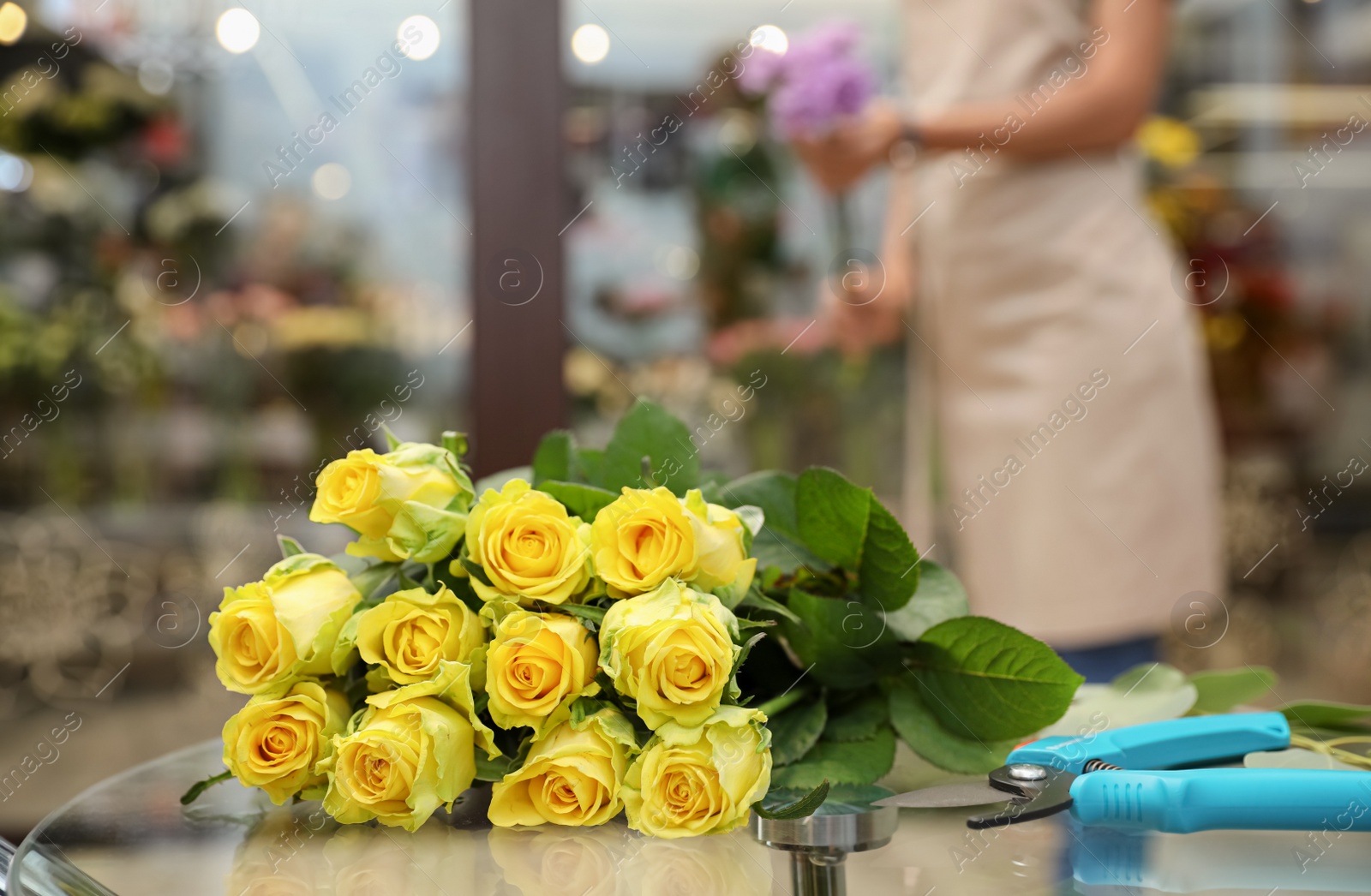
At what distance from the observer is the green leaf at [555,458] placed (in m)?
0.53

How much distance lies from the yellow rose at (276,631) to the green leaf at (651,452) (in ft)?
0.44

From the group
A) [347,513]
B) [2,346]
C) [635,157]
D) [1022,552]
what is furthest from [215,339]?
[347,513]

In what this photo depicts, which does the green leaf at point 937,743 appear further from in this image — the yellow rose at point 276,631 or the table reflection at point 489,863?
the yellow rose at point 276,631

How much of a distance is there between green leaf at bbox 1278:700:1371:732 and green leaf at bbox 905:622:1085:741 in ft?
0.49

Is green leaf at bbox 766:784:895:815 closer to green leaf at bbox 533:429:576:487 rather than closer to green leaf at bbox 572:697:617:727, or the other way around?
green leaf at bbox 572:697:617:727

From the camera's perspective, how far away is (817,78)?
4.08ft

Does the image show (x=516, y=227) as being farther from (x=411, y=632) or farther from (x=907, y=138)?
(x=411, y=632)

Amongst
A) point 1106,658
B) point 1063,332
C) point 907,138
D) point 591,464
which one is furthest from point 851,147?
point 591,464

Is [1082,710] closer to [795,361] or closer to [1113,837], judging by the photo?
[1113,837]

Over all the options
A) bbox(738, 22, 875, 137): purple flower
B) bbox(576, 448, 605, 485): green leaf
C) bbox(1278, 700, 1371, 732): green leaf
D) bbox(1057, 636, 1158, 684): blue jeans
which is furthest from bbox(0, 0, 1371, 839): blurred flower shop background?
bbox(1278, 700, 1371, 732): green leaf

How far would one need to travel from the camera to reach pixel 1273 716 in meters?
0.47

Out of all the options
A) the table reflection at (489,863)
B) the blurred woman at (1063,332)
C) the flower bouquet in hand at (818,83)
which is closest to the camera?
the table reflection at (489,863)

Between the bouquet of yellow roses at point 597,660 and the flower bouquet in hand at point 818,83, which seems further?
the flower bouquet in hand at point 818,83

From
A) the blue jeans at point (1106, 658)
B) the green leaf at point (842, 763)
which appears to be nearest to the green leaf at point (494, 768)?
the green leaf at point (842, 763)
